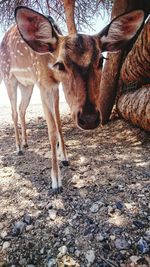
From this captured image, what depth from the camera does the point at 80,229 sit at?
7.16 feet

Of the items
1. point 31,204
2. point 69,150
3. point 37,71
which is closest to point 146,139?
point 69,150

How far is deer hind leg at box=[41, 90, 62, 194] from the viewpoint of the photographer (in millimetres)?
2863

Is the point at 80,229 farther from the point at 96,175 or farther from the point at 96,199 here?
the point at 96,175

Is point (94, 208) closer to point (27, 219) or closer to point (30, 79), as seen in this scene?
point (27, 219)

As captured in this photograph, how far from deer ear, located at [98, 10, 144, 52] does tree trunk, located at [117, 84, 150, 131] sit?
4.42 ft

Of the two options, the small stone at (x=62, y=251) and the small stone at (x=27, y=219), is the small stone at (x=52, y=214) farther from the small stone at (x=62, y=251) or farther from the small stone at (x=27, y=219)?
the small stone at (x=62, y=251)

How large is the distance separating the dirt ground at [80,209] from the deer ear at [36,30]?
1.35 m

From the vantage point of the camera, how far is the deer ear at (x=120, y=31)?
2633mm

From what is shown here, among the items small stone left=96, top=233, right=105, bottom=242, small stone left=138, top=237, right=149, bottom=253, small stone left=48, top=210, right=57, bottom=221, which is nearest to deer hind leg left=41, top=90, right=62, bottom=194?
small stone left=48, top=210, right=57, bottom=221

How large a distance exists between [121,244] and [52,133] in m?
1.39

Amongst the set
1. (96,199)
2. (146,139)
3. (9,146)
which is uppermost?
(96,199)

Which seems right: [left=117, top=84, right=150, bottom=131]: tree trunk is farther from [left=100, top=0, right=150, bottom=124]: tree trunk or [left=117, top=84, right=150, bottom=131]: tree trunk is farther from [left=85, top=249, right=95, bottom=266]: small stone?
[left=85, top=249, right=95, bottom=266]: small stone

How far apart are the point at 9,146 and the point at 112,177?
2326 mm

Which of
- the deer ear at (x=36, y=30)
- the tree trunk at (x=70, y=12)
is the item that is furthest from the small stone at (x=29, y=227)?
the tree trunk at (x=70, y=12)
